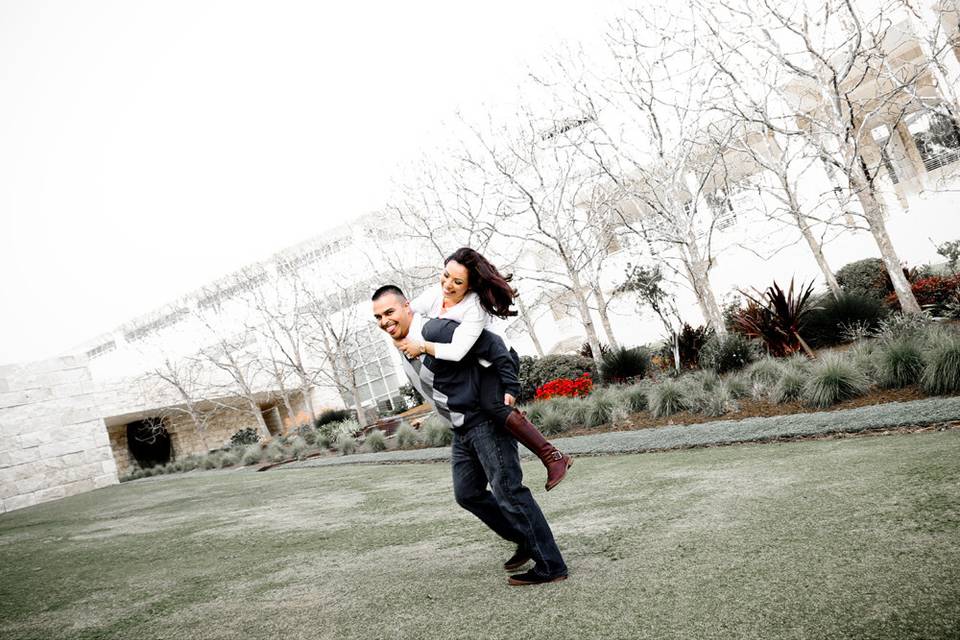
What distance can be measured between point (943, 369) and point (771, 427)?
5.81 feet

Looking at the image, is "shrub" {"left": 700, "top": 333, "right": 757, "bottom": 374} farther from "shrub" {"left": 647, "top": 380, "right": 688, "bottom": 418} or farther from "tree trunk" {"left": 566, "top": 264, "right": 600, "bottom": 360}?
"tree trunk" {"left": 566, "top": 264, "right": 600, "bottom": 360}

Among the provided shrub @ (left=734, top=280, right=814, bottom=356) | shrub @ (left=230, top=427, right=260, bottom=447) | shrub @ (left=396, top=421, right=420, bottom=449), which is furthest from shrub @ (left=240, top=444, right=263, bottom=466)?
shrub @ (left=734, top=280, right=814, bottom=356)

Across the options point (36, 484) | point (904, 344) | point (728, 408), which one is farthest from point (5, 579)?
point (36, 484)

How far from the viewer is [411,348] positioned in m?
2.62

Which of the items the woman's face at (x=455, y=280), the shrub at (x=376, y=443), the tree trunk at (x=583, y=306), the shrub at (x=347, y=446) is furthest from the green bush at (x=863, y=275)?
the woman's face at (x=455, y=280)

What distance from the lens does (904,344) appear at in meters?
6.41

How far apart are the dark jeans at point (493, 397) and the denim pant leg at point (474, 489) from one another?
205 millimetres

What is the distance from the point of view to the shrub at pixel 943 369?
217 inches

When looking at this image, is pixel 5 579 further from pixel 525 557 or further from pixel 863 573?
pixel 863 573

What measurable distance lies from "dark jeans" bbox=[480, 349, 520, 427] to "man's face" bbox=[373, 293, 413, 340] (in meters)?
0.45

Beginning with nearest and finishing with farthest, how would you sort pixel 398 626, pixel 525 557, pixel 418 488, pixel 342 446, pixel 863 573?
pixel 863 573 → pixel 398 626 → pixel 525 557 → pixel 418 488 → pixel 342 446

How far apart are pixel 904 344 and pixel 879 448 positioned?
3085mm

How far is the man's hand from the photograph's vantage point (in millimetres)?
2604

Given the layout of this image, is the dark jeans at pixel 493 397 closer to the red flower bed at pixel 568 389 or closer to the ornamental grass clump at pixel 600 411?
the ornamental grass clump at pixel 600 411
